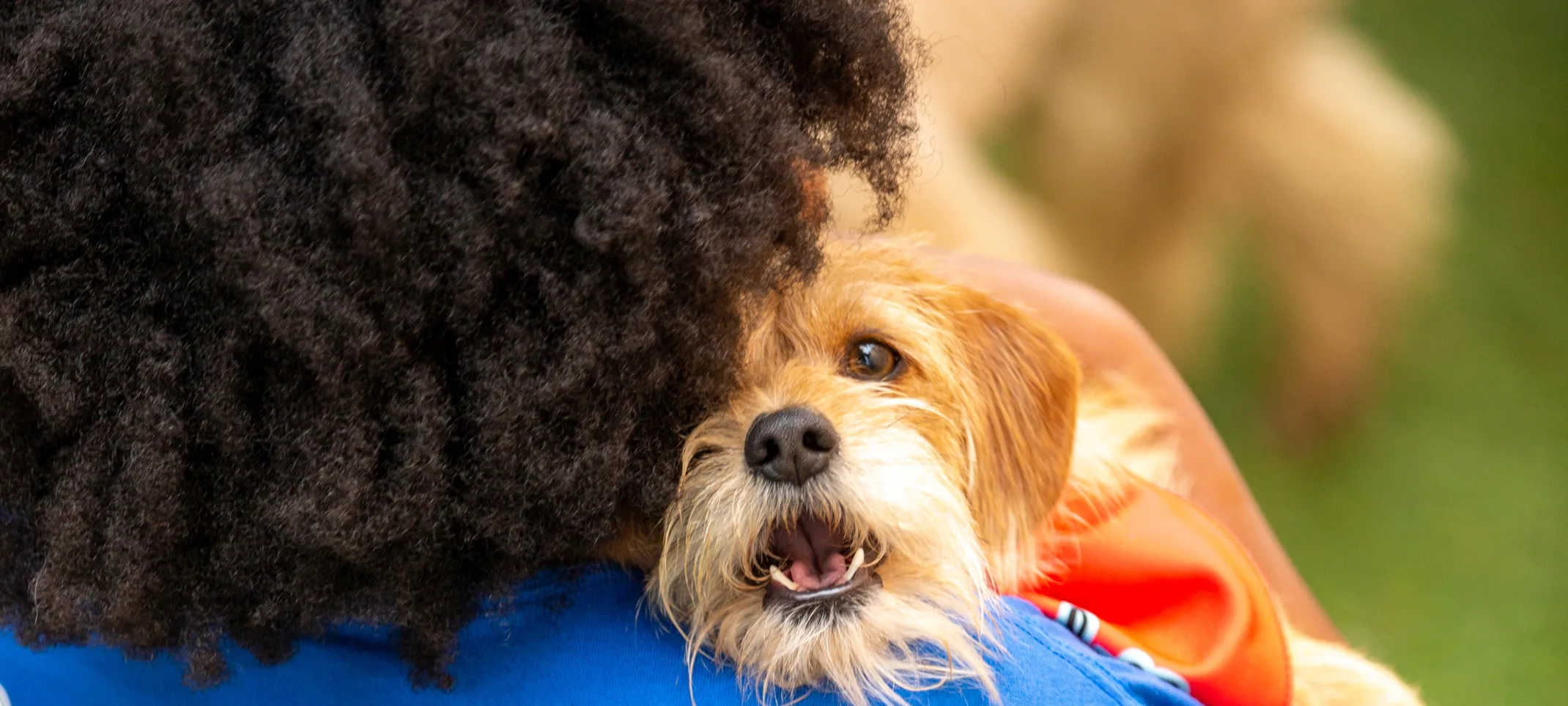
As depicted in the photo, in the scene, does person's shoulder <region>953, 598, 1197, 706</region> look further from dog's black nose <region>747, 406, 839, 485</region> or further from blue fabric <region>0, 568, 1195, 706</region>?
dog's black nose <region>747, 406, 839, 485</region>

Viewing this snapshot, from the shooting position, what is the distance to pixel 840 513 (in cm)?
107

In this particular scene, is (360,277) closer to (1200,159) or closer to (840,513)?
(840,513)

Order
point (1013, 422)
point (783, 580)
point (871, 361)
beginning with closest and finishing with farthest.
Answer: point (783, 580), point (871, 361), point (1013, 422)

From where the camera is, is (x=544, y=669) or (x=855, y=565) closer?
(x=544, y=669)

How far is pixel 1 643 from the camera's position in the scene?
116cm

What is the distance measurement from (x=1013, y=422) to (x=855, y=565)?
1.17ft

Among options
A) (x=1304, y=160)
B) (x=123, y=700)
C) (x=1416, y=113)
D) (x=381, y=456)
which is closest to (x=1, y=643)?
(x=123, y=700)

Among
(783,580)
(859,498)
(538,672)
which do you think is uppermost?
(859,498)

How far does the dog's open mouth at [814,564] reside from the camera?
1.09m

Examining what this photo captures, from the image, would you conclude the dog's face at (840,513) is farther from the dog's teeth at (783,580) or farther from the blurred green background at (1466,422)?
the blurred green background at (1466,422)

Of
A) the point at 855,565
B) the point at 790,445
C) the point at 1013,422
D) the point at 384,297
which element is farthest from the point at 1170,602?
the point at 384,297

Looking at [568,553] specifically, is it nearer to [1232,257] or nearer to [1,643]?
[1,643]

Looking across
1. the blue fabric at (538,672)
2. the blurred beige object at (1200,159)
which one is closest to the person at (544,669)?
the blue fabric at (538,672)

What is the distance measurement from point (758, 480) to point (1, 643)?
789mm
